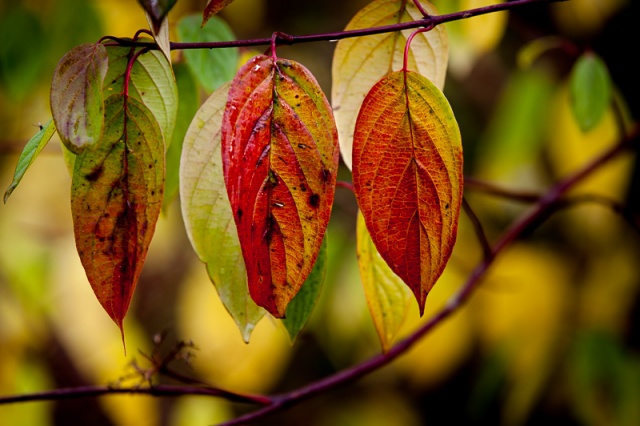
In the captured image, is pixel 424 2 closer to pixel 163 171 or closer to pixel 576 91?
pixel 163 171

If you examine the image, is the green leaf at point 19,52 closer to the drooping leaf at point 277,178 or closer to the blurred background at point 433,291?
the blurred background at point 433,291

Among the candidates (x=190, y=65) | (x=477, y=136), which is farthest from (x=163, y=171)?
(x=477, y=136)

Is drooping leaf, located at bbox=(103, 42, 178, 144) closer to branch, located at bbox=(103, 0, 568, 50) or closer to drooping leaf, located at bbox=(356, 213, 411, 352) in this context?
branch, located at bbox=(103, 0, 568, 50)

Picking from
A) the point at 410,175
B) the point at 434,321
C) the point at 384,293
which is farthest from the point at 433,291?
the point at 410,175

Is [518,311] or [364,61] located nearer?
[364,61]

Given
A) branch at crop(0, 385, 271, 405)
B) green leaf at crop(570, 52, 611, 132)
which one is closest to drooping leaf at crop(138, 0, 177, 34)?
branch at crop(0, 385, 271, 405)

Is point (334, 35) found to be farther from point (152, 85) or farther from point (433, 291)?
point (433, 291)

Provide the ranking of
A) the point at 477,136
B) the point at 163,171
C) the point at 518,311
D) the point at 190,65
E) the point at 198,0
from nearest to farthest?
the point at 163,171 → the point at 190,65 → the point at 518,311 → the point at 198,0 → the point at 477,136
